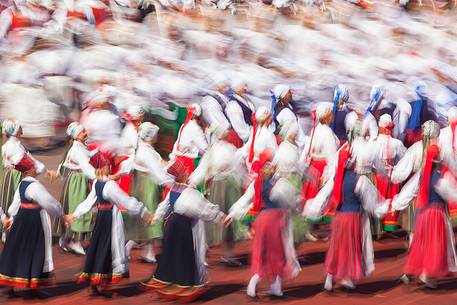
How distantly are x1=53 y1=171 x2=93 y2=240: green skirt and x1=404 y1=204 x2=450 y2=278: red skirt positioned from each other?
12.6 feet

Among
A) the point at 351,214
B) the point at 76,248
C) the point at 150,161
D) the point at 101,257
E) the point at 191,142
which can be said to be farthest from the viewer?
the point at 191,142

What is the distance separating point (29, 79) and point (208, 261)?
6.76 m

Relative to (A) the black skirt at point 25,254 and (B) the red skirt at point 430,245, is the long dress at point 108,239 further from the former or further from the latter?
(B) the red skirt at point 430,245

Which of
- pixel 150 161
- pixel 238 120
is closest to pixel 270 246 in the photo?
pixel 150 161

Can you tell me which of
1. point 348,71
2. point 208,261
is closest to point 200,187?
point 208,261

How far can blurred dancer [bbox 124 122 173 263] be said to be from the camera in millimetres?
12531

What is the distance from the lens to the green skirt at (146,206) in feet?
42.9

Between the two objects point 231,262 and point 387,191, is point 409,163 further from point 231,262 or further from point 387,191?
point 231,262

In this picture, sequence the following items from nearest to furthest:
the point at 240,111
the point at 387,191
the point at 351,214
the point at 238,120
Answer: the point at 351,214 < the point at 387,191 < the point at 238,120 < the point at 240,111

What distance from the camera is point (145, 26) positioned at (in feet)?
71.3

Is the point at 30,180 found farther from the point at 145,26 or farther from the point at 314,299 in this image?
the point at 145,26

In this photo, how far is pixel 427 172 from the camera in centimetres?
1186

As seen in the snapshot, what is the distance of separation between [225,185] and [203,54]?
24.1ft

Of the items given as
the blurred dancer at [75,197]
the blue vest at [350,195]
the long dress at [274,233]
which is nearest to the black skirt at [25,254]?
the blurred dancer at [75,197]
